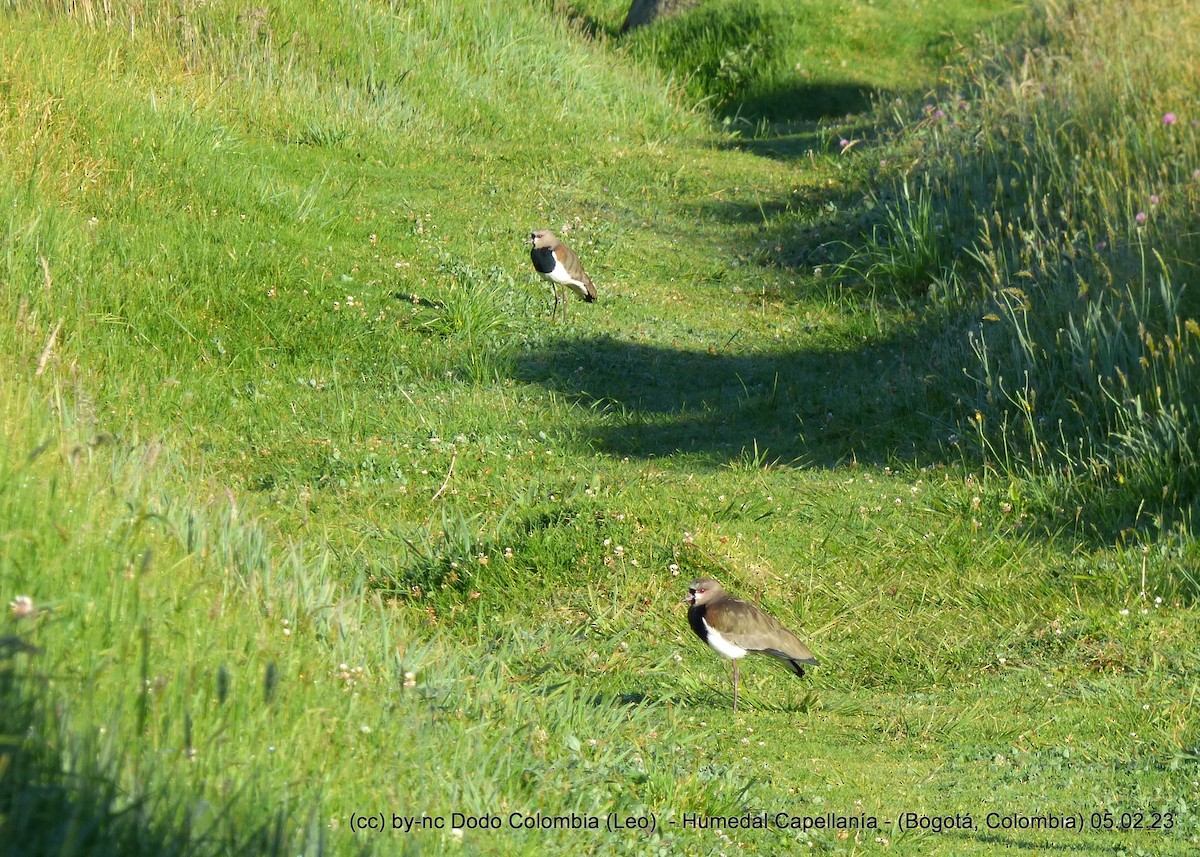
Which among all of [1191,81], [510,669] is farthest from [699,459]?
[1191,81]

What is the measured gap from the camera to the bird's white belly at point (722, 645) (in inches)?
251

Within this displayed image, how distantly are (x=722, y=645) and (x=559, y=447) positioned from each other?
3468 mm

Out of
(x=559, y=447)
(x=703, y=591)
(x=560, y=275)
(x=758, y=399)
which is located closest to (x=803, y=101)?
(x=560, y=275)

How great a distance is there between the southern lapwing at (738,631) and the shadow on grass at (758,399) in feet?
9.55

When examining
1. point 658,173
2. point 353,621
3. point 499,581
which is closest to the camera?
point 353,621

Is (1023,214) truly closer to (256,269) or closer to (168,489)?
(256,269)

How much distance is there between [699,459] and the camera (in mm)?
9633

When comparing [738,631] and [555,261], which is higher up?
[738,631]

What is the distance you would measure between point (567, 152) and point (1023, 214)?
19.7 feet

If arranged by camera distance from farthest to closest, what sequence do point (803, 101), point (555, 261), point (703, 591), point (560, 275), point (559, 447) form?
point (803, 101)
point (560, 275)
point (555, 261)
point (559, 447)
point (703, 591)

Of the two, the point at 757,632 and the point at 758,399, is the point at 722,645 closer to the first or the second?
the point at 757,632

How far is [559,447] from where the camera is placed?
31.5ft

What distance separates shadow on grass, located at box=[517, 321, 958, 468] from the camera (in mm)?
9867

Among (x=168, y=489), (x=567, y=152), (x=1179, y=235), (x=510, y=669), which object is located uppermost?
(x=1179, y=235)
